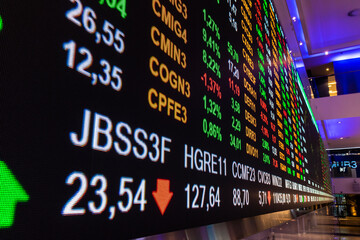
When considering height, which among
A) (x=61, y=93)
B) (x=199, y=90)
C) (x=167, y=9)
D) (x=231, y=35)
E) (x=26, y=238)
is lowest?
(x=26, y=238)

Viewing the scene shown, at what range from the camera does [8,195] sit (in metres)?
0.77

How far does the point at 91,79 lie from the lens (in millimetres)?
1095

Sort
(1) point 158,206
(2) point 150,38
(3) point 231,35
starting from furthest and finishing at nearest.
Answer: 1. (3) point 231,35
2. (2) point 150,38
3. (1) point 158,206

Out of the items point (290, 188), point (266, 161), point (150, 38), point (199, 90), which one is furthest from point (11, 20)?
point (290, 188)

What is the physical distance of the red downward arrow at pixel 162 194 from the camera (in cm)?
138

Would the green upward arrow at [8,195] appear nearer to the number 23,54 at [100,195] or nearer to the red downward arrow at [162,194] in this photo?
the number 23,54 at [100,195]

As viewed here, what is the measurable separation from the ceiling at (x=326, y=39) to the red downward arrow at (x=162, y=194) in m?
5.70

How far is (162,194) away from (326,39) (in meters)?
11.4

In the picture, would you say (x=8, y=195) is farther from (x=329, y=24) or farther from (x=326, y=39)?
(x=326, y=39)

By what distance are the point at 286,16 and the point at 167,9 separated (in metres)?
5.72

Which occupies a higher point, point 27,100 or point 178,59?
point 178,59

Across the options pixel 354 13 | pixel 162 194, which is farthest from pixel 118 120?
pixel 354 13

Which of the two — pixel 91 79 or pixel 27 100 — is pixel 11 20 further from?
pixel 91 79

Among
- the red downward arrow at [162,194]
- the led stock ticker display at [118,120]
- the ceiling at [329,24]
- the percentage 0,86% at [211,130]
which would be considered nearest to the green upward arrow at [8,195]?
the led stock ticker display at [118,120]
